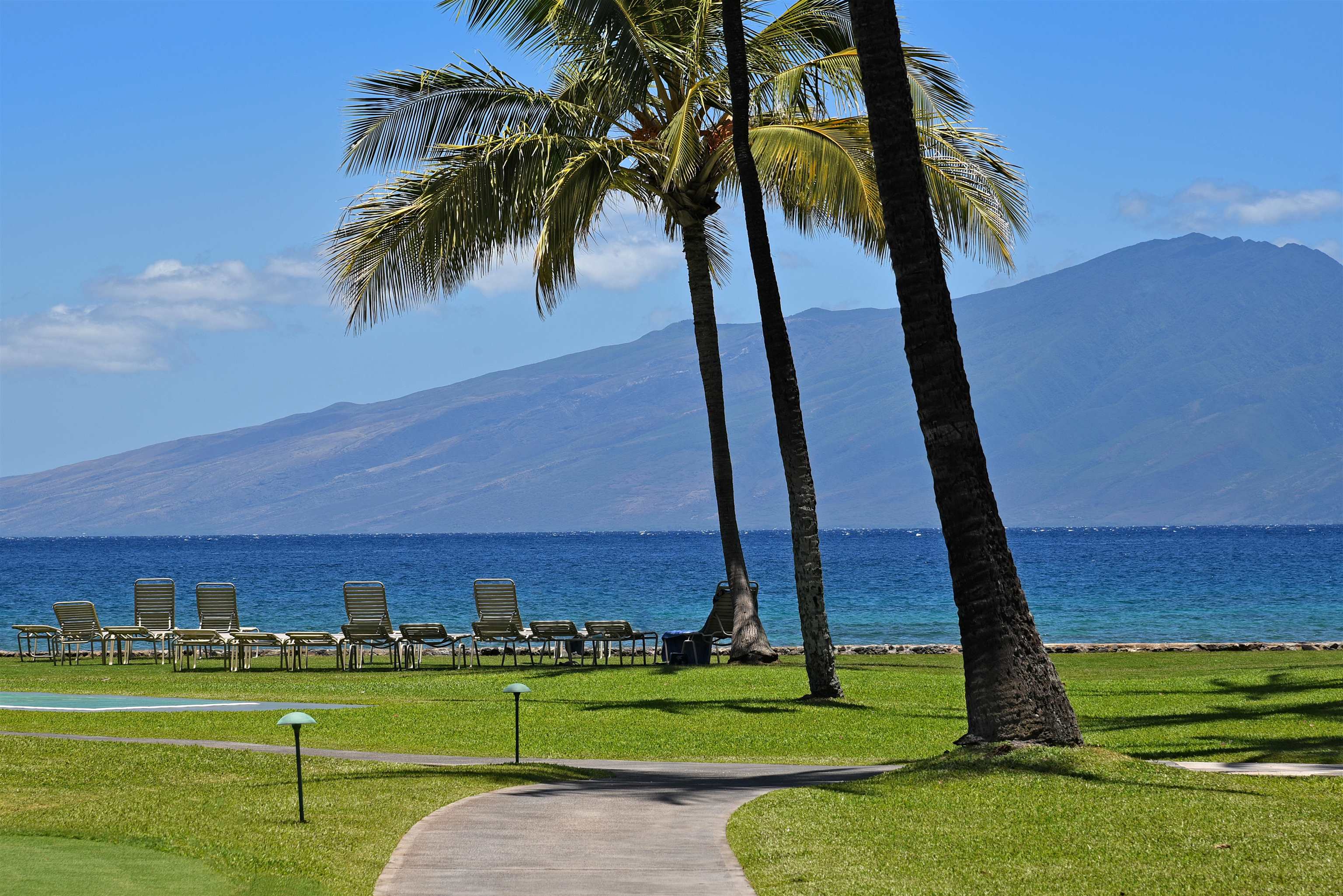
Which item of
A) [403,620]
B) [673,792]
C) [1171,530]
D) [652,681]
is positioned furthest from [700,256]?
[1171,530]

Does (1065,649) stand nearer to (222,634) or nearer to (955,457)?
(222,634)

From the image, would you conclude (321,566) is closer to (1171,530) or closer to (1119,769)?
(1119,769)

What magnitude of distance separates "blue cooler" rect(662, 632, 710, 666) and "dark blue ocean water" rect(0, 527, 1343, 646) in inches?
600

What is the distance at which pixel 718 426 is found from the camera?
62.8ft

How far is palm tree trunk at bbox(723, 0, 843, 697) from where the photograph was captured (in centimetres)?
1483

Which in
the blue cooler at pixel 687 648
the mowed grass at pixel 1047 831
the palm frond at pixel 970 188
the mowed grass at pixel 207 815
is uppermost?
the palm frond at pixel 970 188

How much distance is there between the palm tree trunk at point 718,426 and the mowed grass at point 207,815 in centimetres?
879

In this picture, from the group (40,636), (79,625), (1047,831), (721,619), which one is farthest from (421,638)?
(1047,831)

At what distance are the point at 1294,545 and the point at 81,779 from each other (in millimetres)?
110487

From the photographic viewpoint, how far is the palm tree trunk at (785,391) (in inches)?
584

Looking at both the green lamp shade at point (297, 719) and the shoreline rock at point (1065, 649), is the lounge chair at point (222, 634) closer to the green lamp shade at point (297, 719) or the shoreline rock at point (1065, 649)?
the shoreline rock at point (1065, 649)

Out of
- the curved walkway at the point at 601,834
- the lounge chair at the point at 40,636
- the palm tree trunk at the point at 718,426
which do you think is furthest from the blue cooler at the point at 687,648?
the curved walkway at the point at 601,834

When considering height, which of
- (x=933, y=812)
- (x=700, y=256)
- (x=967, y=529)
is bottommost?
(x=933, y=812)

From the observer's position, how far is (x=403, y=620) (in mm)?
44656
